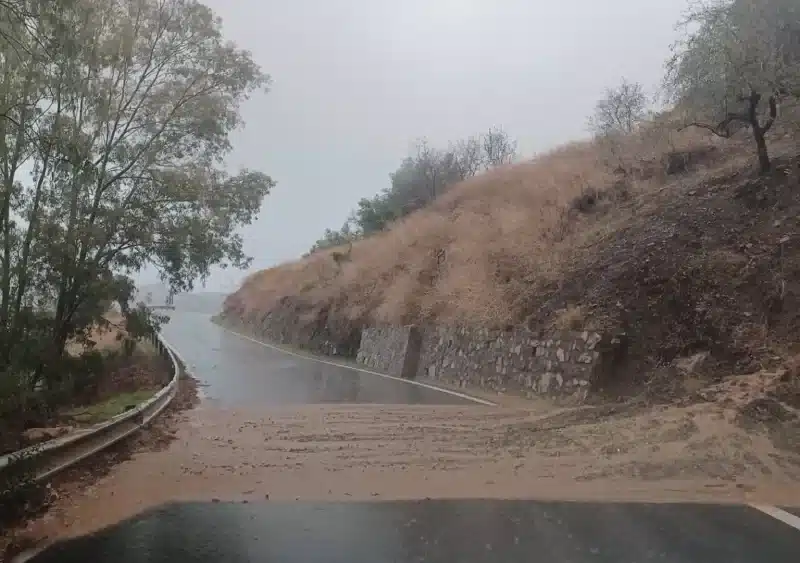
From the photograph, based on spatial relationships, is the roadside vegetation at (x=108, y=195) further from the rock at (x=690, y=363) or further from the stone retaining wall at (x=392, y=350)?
the rock at (x=690, y=363)

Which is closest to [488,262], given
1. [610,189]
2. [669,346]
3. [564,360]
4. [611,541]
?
[610,189]

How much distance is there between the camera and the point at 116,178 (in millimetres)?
20547

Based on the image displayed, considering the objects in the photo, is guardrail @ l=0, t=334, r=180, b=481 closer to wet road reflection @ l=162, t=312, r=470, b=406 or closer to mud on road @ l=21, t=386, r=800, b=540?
mud on road @ l=21, t=386, r=800, b=540

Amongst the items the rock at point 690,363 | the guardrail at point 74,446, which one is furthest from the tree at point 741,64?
the guardrail at point 74,446

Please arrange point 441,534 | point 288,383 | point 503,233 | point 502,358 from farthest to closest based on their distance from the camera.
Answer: point 503,233
point 288,383
point 502,358
point 441,534

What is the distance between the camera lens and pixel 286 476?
948 centimetres

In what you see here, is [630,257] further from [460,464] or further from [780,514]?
[780,514]

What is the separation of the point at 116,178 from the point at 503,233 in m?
13.4

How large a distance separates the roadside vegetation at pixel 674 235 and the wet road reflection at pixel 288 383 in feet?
10.4

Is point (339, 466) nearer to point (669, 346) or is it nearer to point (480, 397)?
point (669, 346)

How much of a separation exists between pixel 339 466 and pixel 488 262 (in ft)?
50.3

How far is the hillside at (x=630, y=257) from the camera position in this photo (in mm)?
14492

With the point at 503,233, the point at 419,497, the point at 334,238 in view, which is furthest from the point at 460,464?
the point at 334,238

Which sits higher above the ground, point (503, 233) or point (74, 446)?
point (503, 233)
